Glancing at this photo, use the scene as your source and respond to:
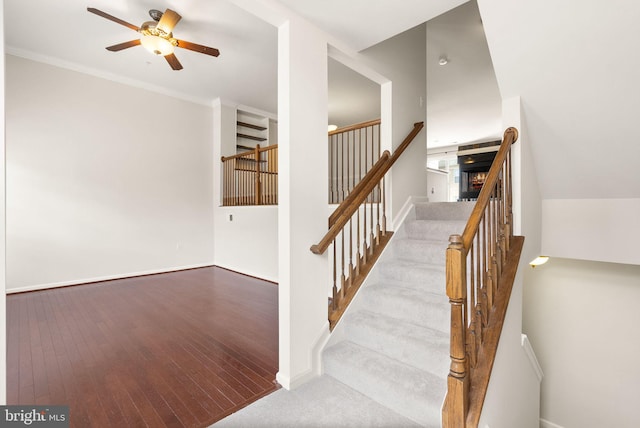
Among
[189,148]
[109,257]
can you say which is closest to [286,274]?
[109,257]

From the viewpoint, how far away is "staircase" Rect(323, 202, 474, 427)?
1844 mm

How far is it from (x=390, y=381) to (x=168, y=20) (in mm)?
3835

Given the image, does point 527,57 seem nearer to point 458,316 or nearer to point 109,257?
point 458,316

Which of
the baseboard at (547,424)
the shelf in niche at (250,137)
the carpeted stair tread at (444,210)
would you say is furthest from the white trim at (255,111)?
the baseboard at (547,424)

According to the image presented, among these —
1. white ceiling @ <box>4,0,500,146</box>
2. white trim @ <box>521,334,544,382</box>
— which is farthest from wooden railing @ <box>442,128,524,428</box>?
white ceiling @ <box>4,0,500,146</box>

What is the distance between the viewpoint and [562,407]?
138 inches

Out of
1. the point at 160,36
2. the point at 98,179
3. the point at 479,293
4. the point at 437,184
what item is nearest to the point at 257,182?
the point at 98,179

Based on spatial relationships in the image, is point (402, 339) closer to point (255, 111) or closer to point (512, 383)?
point (512, 383)

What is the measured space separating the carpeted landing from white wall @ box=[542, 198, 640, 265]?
0.81m

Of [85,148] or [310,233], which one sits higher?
[85,148]

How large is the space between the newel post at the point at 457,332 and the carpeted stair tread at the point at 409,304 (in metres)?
0.66

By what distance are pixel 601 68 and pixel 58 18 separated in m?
5.16

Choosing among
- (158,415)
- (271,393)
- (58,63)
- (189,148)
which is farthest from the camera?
(189,148)

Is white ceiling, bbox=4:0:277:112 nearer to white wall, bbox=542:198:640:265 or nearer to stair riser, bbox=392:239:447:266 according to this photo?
stair riser, bbox=392:239:447:266
